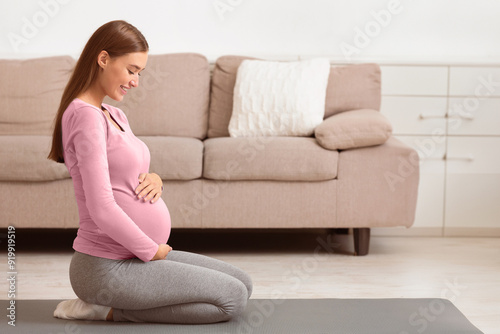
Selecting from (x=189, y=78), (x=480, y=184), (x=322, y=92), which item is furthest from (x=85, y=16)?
(x=480, y=184)

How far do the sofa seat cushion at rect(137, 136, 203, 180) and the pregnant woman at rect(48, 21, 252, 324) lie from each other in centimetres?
101

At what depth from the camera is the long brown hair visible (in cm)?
170

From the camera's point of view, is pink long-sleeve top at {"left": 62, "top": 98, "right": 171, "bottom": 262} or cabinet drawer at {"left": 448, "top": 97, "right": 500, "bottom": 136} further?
cabinet drawer at {"left": 448, "top": 97, "right": 500, "bottom": 136}

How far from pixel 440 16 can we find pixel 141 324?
8.62ft

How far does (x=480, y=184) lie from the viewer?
356 centimetres

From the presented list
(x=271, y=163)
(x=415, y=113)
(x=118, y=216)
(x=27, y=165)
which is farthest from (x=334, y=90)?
Result: (x=118, y=216)

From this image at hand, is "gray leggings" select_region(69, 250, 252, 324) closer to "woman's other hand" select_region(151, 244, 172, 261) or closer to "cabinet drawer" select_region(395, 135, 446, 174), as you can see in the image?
"woman's other hand" select_region(151, 244, 172, 261)

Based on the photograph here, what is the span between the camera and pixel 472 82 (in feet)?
11.7

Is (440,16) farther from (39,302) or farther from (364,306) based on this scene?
(39,302)

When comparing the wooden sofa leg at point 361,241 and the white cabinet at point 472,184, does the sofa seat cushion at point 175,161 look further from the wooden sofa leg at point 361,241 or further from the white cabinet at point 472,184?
the white cabinet at point 472,184

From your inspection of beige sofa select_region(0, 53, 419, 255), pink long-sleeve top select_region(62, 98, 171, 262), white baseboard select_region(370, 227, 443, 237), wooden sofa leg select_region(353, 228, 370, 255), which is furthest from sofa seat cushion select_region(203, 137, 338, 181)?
pink long-sleeve top select_region(62, 98, 171, 262)

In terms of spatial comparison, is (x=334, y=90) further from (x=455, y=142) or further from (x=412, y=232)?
(x=412, y=232)

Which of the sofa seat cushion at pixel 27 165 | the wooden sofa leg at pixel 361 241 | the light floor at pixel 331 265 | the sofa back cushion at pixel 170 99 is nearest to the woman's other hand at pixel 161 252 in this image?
the light floor at pixel 331 265

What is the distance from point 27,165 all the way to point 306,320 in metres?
1.51
